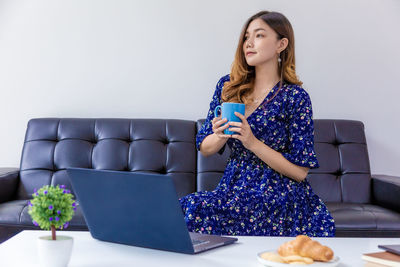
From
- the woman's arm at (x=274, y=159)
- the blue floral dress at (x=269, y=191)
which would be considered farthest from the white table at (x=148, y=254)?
the woman's arm at (x=274, y=159)

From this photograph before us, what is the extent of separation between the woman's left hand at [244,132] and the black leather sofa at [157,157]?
81 cm

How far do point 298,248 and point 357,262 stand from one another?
0.17 metres

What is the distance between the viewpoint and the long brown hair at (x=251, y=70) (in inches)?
77.8

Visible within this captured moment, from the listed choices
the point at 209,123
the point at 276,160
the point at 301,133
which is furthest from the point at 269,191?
the point at 209,123

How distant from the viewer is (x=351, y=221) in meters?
2.15

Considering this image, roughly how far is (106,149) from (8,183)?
1.68 ft

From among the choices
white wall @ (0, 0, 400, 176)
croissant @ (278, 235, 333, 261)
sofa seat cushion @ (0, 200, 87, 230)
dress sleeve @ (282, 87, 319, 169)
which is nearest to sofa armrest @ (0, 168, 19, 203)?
sofa seat cushion @ (0, 200, 87, 230)

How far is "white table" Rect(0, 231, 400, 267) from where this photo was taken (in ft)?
3.44

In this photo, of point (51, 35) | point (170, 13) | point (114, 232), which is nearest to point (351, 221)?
point (114, 232)

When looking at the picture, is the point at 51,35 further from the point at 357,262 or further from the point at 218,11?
the point at 357,262

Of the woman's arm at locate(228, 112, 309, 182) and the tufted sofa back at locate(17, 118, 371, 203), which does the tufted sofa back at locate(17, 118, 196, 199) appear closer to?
the tufted sofa back at locate(17, 118, 371, 203)

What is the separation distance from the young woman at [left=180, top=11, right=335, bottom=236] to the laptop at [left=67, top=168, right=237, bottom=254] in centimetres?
46

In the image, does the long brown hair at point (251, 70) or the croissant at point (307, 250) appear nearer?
the croissant at point (307, 250)

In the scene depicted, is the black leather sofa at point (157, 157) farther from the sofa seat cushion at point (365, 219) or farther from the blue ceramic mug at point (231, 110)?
the blue ceramic mug at point (231, 110)
